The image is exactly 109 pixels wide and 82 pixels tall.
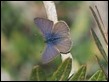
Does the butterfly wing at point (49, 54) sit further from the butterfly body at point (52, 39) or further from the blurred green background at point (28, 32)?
the blurred green background at point (28, 32)

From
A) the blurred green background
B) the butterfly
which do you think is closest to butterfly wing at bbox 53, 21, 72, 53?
the butterfly

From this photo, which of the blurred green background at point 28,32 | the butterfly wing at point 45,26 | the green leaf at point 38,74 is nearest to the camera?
the green leaf at point 38,74

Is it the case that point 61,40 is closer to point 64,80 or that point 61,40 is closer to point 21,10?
point 64,80

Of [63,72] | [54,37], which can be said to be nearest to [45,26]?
[54,37]

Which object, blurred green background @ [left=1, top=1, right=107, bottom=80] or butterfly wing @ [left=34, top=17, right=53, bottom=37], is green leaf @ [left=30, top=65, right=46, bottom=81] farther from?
blurred green background @ [left=1, top=1, right=107, bottom=80]

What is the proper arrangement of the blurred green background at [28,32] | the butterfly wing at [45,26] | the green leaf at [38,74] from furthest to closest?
the blurred green background at [28,32], the butterfly wing at [45,26], the green leaf at [38,74]

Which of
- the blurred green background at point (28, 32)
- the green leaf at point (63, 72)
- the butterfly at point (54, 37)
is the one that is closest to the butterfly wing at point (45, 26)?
the butterfly at point (54, 37)
